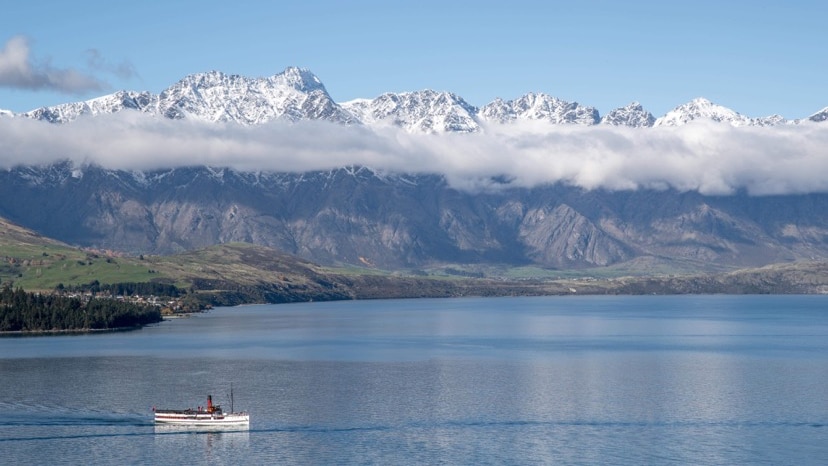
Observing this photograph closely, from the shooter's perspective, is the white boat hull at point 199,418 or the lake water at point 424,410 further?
the white boat hull at point 199,418

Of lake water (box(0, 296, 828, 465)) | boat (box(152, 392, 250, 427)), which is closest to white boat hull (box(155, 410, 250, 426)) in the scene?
boat (box(152, 392, 250, 427))

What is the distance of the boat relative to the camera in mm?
120562

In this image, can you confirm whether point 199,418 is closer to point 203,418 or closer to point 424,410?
point 203,418

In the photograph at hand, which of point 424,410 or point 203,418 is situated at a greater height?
point 203,418

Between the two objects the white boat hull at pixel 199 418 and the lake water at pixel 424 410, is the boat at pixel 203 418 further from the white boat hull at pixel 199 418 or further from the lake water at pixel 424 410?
the lake water at pixel 424 410

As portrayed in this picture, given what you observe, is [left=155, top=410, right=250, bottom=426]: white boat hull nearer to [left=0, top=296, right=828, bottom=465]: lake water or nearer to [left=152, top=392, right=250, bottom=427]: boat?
[left=152, top=392, right=250, bottom=427]: boat

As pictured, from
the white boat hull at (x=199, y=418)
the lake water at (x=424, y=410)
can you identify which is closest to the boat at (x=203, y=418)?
the white boat hull at (x=199, y=418)

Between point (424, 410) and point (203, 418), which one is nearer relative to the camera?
point (203, 418)

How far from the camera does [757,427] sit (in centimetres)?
11906

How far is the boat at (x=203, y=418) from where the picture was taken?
120562mm

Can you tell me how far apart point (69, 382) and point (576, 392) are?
69245 mm

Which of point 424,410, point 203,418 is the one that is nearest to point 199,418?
point 203,418

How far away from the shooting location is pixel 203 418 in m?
122

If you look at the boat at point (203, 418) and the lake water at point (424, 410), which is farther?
the boat at point (203, 418)
